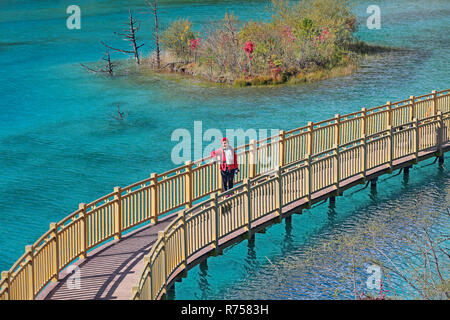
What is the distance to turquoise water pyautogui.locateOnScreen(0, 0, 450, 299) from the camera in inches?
979

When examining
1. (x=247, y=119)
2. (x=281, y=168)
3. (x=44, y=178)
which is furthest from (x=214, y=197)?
(x=247, y=119)

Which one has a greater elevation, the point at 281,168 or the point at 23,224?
the point at 281,168

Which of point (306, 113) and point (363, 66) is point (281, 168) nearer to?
point (306, 113)

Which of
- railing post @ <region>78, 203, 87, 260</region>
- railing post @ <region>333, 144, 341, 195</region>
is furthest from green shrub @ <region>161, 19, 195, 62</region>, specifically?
railing post @ <region>78, 203, 87, 260</region>

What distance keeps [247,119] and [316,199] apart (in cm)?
1548

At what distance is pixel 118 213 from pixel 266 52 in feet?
93.2

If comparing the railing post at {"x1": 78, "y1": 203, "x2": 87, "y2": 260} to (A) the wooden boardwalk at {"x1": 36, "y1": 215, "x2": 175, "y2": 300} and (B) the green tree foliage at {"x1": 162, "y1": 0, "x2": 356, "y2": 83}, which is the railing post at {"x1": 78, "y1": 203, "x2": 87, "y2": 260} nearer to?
(A) the wooden boardwalk at {"x1": 36, "y1": 215, "x2": 175, "y2": 300}

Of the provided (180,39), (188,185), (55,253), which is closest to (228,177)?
(188,185)

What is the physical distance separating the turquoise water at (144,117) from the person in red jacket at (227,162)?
202 cm

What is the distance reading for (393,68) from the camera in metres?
48.8

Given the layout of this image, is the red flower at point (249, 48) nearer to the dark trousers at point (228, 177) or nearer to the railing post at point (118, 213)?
the dark trousers at point (228, 177)

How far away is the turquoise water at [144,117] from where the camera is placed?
24859 mm
